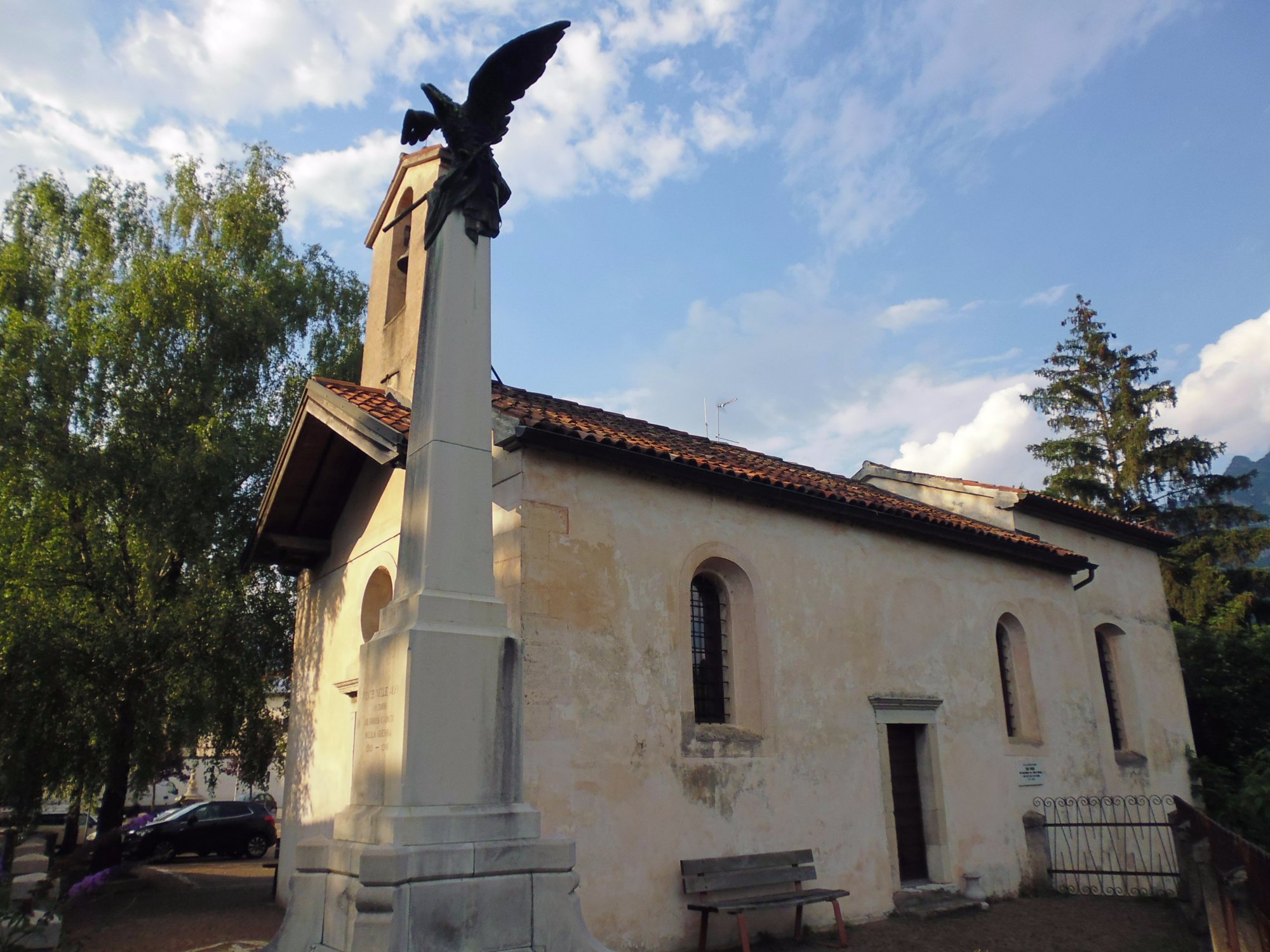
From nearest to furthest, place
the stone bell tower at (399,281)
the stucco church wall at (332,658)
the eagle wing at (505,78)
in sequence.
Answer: the eagle wing at (505,78)
the stucco church wall at (332,658)
the stone bell tower at (399,281)

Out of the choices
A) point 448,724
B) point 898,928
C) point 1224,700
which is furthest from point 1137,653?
point 448,724

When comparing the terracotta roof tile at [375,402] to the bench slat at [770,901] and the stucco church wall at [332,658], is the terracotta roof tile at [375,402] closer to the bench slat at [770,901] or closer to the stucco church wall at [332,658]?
the stucco church wall at [332,658]

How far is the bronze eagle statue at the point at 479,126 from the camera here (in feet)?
19.3

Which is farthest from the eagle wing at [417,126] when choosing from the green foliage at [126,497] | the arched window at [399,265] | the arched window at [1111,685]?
the arched window at [1111,685]

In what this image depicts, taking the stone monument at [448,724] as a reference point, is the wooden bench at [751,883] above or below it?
below

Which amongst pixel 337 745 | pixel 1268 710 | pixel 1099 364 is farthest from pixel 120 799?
pixel 1099 364

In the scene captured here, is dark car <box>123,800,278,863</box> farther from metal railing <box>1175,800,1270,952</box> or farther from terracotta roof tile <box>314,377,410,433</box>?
metal railing <box>1175,800,1270,952</box>

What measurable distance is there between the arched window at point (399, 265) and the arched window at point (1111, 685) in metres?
12.6

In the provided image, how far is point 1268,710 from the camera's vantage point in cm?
1645

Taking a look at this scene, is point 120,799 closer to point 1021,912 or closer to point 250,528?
point 250,528

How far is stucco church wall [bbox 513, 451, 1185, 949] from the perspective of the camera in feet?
25.0

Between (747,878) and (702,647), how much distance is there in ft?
7.63

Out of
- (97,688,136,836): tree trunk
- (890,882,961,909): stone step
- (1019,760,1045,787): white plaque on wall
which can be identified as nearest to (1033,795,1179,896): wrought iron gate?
(1019,760,1045,787): white plaque on wall

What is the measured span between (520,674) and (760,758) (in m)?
4.61
